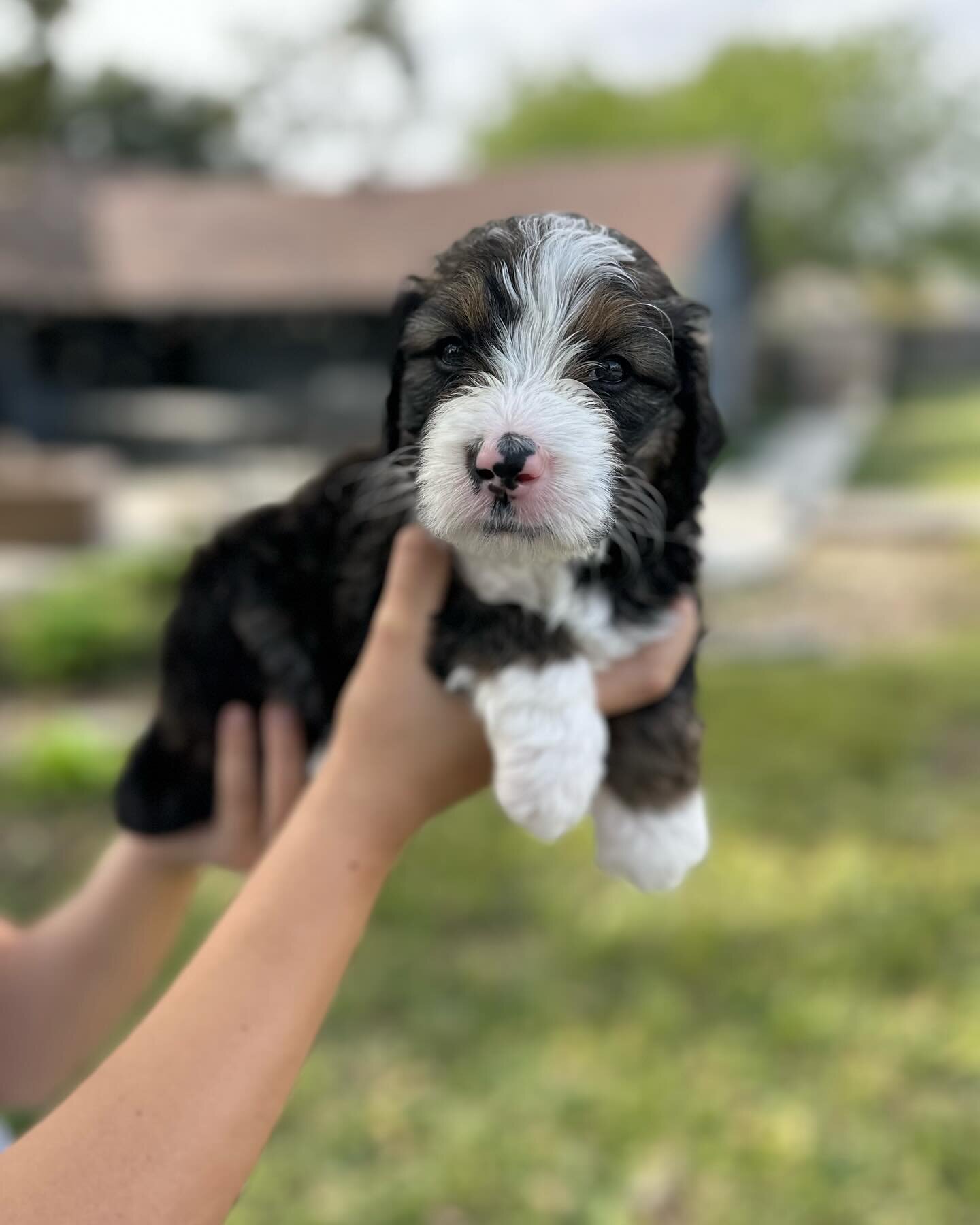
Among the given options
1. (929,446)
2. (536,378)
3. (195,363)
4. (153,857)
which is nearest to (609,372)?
(536,378)

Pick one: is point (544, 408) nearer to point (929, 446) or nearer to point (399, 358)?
point (399, 358)

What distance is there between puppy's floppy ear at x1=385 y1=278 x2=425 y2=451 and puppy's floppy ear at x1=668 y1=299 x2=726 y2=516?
402mm

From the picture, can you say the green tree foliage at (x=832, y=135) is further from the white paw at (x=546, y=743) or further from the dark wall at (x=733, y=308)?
the white paw at (x=546, y=743)

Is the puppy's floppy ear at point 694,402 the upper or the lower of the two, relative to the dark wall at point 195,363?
upper

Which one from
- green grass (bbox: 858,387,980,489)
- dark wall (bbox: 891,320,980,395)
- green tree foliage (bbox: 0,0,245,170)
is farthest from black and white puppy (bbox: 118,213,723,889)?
green tree foliage (bbox: 0,0,245,170)

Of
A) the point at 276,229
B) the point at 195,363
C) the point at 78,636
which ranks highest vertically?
the point at 276,229

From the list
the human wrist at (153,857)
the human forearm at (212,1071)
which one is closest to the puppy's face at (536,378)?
the human forearm at (212,1071)

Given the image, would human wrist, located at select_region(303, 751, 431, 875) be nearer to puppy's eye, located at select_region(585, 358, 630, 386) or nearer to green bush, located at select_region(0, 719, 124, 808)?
puppy's eye, located at select_region(585, 358, 630, 386)

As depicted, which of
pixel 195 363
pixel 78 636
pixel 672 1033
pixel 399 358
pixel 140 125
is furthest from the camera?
pixel 140 125

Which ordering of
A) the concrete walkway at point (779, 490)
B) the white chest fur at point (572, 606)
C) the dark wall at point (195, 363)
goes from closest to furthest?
the white chest fur at point (572, 606), the concrete walkway at point (779, 490), the dark wall at point (195, 363)

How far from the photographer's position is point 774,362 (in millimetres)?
28047

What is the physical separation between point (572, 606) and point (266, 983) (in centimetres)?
81

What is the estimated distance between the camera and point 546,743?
1838 mm

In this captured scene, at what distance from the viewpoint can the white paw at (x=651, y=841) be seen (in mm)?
2008
